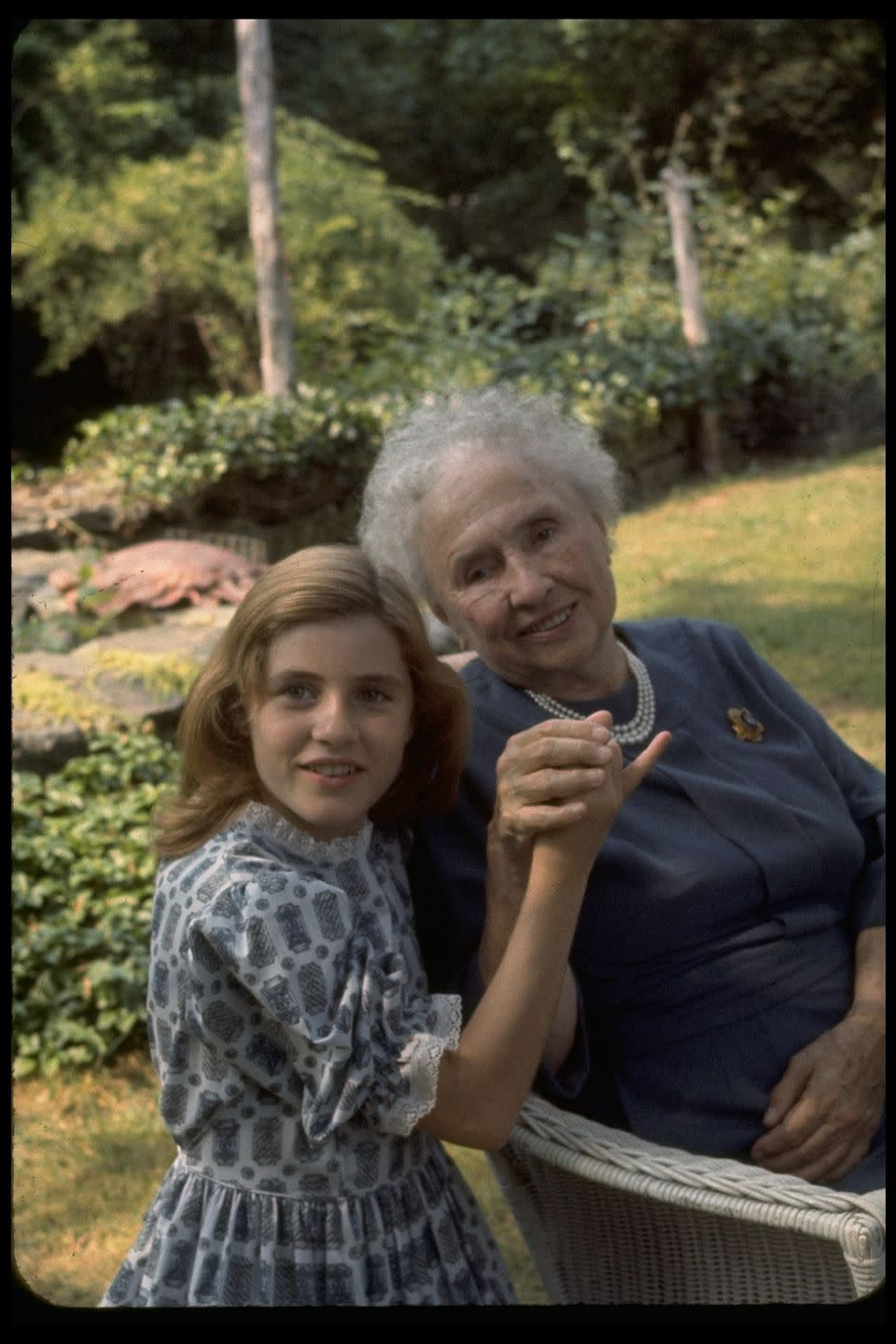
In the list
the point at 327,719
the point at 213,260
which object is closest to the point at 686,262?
the point at 213,260

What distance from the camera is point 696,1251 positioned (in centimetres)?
176

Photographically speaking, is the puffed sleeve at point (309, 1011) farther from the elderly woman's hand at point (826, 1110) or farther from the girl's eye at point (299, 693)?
the elderly woman's hand at point (826, 1110)

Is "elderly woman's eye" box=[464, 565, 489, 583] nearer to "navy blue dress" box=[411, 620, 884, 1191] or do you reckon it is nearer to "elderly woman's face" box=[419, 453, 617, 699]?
"elderly woman's face" box=[419, 453, 617, 699]

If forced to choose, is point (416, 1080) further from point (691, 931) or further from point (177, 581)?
point (177, 581)

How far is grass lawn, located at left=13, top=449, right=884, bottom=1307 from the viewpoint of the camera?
2758mm

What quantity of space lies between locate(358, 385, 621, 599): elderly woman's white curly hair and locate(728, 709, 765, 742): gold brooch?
34 centimetres

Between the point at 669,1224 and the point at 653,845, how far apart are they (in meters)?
0.48

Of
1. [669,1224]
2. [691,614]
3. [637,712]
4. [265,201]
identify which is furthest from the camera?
[265,201]

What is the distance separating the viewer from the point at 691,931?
1.85m

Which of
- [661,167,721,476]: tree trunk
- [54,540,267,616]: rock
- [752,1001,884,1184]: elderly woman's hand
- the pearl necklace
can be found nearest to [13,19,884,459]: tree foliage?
[661,167,721,476]: tree trunk

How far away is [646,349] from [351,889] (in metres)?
7.87

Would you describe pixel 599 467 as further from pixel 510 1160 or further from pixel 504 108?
pixel 504 108

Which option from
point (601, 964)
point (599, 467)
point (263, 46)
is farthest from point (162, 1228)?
point (263, 46)

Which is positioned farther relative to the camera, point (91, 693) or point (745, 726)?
point (91, 693)
